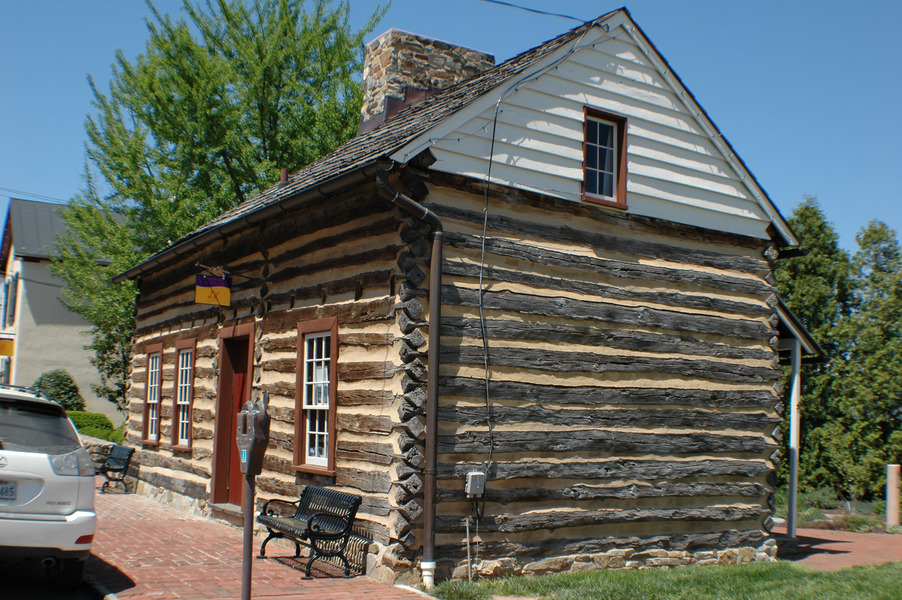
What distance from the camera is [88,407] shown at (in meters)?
31.2

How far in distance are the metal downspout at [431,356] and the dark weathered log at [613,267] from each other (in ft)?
1.22

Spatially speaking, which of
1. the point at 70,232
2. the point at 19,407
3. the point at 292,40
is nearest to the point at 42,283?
the point at 70,232

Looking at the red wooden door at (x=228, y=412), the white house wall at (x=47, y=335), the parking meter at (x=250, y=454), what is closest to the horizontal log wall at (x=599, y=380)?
the parking meter at (x=250, y=454)

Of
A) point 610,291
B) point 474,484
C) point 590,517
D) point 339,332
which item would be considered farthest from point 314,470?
point 610,291

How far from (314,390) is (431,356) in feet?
6.65

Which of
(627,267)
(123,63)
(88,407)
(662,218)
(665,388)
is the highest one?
(123,63)

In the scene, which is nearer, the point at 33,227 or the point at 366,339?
the point at 366,339

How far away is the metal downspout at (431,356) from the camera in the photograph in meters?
7.96

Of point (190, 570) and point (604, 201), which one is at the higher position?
point (604, 201)

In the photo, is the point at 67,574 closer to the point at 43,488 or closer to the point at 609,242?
the point at 43,488

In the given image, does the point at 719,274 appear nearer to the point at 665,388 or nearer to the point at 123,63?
the point at 665,388

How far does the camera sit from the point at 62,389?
28.9 metres

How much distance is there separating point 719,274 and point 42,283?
27.7 m

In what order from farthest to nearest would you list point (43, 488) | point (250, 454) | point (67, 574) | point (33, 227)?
point (33, 227) < point (67, 574) < point (43, 488) < point (250, 454)
